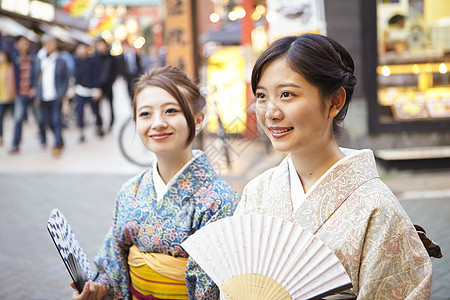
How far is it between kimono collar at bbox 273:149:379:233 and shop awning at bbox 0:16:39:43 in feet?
53.5

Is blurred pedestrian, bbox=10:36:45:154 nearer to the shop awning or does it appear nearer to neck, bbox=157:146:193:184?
the shop awning

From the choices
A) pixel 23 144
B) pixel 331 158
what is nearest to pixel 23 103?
pixel 23 144

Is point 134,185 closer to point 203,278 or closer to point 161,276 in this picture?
point 161,276

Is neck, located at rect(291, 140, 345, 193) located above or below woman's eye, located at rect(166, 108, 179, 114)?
below

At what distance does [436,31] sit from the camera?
23.5 ft

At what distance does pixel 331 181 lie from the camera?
161cm

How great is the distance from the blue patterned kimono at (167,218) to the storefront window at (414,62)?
5.31 meters

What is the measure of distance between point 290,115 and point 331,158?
9.5 inches

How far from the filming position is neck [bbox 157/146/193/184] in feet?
7.07

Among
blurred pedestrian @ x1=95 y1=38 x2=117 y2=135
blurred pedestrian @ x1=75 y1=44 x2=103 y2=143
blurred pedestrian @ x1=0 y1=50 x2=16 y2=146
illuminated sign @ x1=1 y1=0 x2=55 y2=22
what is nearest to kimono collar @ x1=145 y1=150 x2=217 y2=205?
illuminated sign @ x1=1 y1=0 x2=55 y2=22

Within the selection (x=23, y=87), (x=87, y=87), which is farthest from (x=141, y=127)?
(x=87, y=87)

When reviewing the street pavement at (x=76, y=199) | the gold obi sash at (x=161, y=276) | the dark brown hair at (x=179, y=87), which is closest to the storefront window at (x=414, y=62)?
the street pavement at (x=76, y=199)

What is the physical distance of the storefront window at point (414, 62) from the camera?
694 centimetres

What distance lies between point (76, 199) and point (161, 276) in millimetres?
4212
